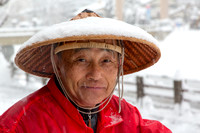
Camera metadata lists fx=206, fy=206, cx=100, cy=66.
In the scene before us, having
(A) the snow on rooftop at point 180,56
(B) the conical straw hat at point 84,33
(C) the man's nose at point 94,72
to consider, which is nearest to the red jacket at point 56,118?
(C) the man's nose at point 94,72

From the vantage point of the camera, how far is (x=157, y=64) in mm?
16734

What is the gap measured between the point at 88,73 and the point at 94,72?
0.05 meters

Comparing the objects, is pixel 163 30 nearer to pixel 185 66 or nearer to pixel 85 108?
pixel 185 66

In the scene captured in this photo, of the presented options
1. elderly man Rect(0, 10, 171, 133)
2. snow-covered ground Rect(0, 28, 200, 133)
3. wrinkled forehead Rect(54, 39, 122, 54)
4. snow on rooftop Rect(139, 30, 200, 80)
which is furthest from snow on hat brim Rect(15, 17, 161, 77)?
snow on rooftop Rect(139, 30, 200, 80)

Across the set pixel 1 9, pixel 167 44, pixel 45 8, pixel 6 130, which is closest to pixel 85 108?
pixel 6 130

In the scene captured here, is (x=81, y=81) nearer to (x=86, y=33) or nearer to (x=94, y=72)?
(x=94, y=72)

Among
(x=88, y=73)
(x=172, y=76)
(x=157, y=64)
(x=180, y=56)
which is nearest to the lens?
(x=88, y=73)

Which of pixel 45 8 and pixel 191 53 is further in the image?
pixel 45 8

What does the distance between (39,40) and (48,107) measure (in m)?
0.49

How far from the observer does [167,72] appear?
14.8 m

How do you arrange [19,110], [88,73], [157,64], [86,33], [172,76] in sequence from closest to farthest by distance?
[86,33]
[19,110]
[88,73]
[172,76]
[157,64]

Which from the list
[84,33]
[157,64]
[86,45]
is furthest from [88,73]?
[157,64]

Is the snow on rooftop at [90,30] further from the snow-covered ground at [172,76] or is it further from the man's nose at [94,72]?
the snow-covered ground at [172,76]

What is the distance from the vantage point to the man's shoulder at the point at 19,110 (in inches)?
52.6
